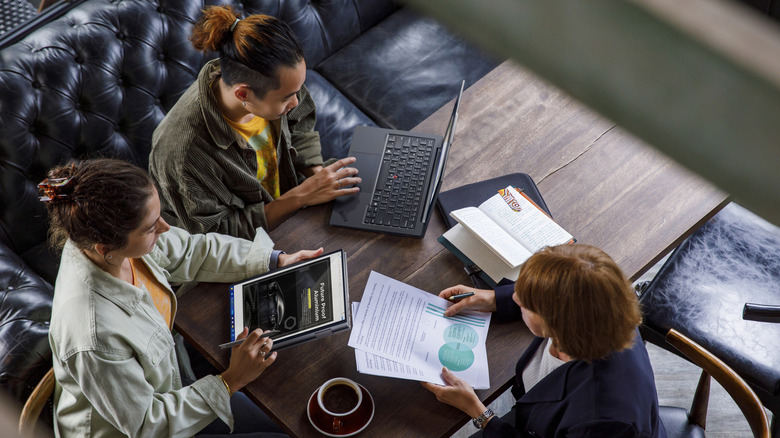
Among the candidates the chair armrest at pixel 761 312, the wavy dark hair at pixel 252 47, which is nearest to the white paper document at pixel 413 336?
the wavy dark hair at pixel 252 47

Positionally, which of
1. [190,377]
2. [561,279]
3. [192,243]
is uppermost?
[561,279]

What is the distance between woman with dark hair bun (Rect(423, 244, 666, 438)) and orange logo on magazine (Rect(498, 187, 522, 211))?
0.33 metres

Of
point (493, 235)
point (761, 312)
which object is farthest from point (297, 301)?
point (761, 312)

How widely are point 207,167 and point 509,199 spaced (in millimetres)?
777

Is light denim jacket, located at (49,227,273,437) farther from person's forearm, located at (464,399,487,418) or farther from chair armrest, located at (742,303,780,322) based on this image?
chair armrest, located at (742,303,780,322)

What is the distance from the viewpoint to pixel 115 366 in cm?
130

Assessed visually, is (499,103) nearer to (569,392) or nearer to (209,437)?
(569,392)

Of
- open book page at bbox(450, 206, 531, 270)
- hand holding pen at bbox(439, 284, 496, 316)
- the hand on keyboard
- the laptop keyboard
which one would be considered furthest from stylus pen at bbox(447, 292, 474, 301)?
the hand on keyboard

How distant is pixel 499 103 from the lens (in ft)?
6.00

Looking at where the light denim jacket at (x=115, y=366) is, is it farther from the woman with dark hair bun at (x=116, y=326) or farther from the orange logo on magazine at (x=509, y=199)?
the orange logo on magazine at (x=509, y=199)

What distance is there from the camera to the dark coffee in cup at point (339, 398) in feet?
4.40

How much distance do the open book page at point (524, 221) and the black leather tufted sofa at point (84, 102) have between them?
54 centimetres

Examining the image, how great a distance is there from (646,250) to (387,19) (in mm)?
1545

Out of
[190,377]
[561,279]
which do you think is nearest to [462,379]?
[561,279]
